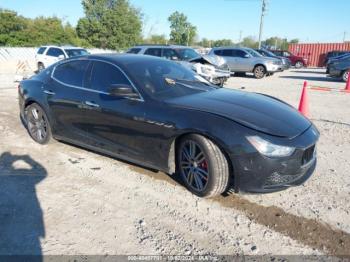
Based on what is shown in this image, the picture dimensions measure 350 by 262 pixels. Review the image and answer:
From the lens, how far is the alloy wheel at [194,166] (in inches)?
148

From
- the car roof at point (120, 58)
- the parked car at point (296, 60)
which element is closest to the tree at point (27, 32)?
the parked car at point (296, 60)

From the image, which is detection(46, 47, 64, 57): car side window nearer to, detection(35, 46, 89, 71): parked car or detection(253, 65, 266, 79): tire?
detection(35, 46, 89, 71): parked car

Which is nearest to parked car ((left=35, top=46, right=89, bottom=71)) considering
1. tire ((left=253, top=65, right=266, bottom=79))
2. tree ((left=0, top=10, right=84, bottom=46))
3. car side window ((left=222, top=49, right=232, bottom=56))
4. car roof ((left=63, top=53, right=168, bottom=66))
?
car side window ((left=222, top=49, right=232, bottom=56))

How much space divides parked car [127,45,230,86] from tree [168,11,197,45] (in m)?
79.9

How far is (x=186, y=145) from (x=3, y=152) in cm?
327

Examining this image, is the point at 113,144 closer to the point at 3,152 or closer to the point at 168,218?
the point at 168,218

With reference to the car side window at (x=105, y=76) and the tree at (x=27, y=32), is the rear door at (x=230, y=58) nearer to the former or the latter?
the car side window at (x=105, y=76)

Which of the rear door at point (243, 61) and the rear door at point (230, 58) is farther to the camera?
the rear door at point (230, 58)

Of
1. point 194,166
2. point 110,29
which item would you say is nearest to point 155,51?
point 194,166

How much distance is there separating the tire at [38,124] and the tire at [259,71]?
15967 millimetres

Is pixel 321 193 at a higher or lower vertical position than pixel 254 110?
lower

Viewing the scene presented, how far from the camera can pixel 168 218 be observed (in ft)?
11.6

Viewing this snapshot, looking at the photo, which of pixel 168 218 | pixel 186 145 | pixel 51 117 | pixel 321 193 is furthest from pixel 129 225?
pixel 51 117

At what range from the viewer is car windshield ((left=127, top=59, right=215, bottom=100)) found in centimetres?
429
